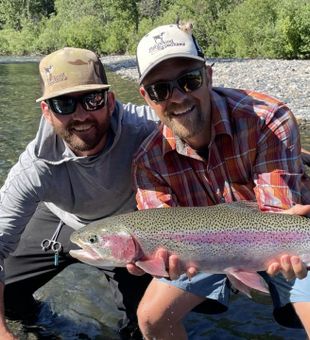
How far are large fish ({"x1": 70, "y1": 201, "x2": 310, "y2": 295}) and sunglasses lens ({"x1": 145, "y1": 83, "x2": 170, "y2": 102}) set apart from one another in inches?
20.6

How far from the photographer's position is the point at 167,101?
252 cm

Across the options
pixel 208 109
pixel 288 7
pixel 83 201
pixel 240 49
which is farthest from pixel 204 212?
pixel 240 49

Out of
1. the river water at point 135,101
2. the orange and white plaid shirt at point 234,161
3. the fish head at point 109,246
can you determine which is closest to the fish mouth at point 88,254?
the fish head at point 109,246

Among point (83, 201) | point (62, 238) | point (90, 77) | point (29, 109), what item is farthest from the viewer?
point (29, 109)

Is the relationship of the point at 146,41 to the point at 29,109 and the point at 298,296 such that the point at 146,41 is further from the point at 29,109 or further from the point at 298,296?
the point at 29,109

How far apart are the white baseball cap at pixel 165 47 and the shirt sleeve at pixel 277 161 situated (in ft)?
1.49

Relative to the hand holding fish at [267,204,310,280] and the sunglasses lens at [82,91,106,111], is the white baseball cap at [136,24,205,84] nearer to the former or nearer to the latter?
the sunglasses lens at [82,91,106,111]

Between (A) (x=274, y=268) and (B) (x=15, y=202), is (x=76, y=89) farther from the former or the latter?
(A) (x=274, y=268)

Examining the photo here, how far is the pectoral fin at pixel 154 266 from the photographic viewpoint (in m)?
2.34

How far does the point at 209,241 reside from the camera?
7.77ft

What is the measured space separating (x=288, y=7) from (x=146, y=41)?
23.3 meters

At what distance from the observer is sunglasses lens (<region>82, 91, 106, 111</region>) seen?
2730 millimetres

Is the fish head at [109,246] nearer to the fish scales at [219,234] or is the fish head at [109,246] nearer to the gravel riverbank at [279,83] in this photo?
the fish scales at [219,234]

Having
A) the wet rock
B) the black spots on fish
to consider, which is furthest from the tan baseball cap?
the wet rock
